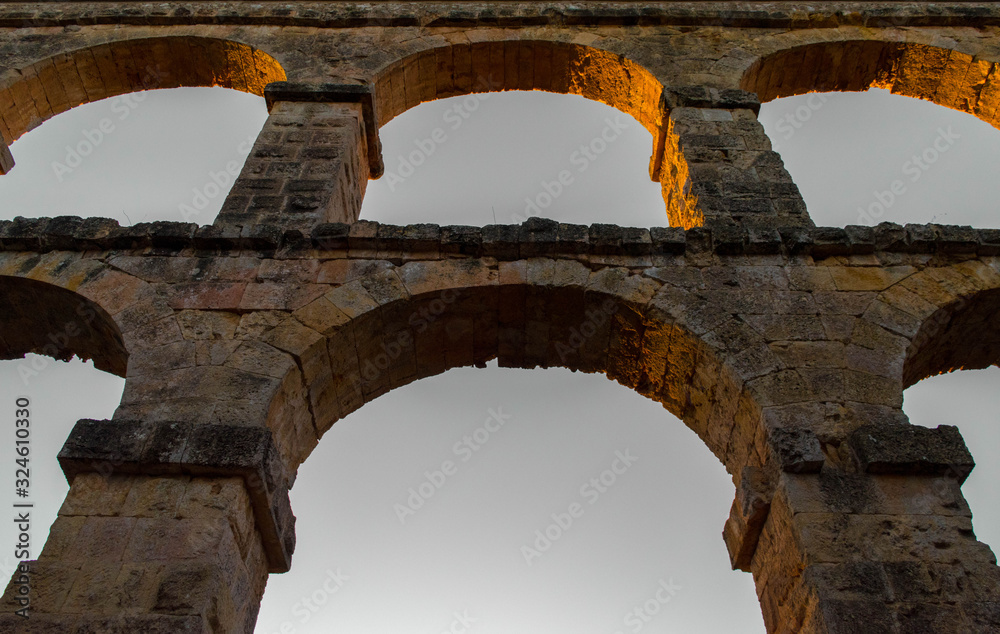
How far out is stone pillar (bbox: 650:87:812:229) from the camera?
20.2 feet

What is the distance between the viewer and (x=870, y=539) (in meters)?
3.92

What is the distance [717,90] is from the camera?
765 cm

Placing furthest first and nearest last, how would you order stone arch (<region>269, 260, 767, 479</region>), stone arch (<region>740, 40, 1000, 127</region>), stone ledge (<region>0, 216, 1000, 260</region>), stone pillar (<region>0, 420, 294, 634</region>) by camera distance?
stone arch (<region>740, 40, 1000, 127</region>)
stone ledge (<region>0, 216, 1000, 260</region>)
stone arch (<region>269, 260, 767, 479</region>)
stone pillar (<region>0, 420, 294, 634</region>)

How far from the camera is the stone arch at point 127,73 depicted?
8492 mm

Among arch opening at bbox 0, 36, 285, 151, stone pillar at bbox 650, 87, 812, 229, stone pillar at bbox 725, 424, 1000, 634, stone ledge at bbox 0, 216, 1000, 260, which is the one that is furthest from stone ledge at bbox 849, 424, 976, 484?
arch opening at bbox 0, 36, 285, 151

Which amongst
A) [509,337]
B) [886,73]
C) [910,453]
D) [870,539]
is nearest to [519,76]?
Result: [886,73]

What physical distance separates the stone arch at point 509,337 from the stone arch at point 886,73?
4.35 metres

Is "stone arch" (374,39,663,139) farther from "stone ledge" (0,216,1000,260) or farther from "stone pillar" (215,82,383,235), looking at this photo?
"stone ledge" (0,216,1000,260)

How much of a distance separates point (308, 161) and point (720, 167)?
3.42 meters

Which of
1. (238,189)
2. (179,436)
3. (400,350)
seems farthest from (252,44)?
(179,436)

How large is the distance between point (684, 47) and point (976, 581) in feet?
20.9

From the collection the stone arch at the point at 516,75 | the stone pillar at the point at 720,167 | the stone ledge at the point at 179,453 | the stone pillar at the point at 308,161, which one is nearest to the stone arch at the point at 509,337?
the stone ledge at the point at 179,453

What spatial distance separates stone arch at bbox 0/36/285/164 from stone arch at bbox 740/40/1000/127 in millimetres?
5382

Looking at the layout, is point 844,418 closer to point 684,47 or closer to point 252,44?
point 684,47
